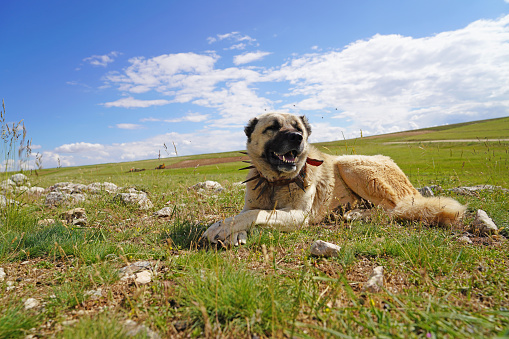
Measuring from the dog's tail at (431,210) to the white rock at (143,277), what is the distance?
429 cm

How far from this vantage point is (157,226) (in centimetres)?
466

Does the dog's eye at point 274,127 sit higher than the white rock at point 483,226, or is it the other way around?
the dog's eye at point 274,127

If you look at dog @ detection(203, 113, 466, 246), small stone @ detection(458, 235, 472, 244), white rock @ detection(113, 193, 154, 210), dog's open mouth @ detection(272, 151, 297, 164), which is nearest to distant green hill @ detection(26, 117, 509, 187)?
dog @ detection(203, 113, 466, 246)

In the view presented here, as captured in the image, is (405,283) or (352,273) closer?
(405,283)

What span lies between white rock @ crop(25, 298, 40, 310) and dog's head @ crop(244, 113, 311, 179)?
3.44 m

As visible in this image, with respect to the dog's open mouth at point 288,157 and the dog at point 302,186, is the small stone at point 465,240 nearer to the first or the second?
the dog at point 302,186

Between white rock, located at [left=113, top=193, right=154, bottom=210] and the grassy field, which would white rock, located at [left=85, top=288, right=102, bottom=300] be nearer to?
the grassy field

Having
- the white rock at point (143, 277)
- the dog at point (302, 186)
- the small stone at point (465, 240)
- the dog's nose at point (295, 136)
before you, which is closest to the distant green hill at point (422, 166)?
the dog at point (302, 186)

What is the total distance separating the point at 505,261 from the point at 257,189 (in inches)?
136

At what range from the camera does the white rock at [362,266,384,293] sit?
2.26m

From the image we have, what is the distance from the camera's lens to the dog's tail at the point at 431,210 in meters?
4.43

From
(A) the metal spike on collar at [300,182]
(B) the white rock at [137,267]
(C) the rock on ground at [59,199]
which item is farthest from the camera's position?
(C) the rock on ground at [59,199]

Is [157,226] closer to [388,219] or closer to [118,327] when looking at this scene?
[118,327]

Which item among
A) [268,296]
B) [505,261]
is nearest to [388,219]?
[505,261]
